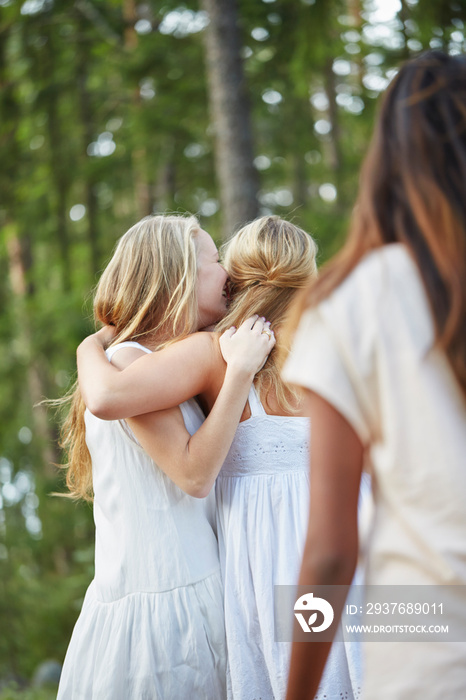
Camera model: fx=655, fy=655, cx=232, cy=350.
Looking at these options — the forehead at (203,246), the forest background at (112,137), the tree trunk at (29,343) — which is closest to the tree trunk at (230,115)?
the forest background at (112,137)

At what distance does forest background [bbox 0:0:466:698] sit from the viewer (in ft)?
16.8

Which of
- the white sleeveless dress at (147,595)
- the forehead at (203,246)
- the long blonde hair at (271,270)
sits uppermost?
the forehead at (203,246)

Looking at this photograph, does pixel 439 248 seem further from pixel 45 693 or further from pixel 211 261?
pixel 45 693

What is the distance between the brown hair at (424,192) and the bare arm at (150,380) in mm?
873

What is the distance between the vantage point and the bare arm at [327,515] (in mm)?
1124

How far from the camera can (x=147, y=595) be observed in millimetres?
2113

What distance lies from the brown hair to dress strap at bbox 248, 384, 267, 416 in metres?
0.97

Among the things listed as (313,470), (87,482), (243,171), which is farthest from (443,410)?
(243,171)

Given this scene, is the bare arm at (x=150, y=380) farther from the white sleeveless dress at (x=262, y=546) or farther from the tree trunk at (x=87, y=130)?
the tree trunk at (x=87, y=130)

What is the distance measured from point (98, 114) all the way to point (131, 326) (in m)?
6.86

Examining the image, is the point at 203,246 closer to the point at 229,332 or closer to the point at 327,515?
the point at 229,332

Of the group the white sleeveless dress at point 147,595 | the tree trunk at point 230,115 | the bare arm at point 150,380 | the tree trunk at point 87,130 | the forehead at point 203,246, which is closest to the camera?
the bare arm at point 150,380

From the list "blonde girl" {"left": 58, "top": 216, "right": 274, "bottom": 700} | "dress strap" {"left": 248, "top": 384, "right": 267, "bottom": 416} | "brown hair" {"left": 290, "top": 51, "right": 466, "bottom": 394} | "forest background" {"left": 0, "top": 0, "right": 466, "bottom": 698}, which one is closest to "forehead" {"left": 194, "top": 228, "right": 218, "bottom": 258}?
"blonde girl" {"left": 58, "top": 216, "right": 274, "bottom": 700}

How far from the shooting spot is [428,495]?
1.06 metres
